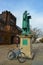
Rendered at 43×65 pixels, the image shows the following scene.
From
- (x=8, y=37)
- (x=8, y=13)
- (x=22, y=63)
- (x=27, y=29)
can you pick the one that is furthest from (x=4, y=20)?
(x=22, y=63)

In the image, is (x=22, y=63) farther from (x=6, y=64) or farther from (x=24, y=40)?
(x=24, y=40)

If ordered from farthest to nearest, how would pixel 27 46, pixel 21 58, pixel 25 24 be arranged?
pixel 25 24
pixel 27 46
pixel 21 58

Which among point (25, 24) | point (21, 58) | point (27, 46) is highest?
point (25, 24)

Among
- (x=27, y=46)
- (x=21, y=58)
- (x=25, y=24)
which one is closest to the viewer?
(x=21, y=58)

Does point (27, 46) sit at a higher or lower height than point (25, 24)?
lower

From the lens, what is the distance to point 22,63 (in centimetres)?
1017

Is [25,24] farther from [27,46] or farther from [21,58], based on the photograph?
[21,58]

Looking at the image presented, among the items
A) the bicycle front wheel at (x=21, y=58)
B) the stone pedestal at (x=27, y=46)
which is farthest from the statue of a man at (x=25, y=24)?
the bicycle front wheel at (x=21, y=58)

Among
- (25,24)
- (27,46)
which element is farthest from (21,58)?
(25,24)

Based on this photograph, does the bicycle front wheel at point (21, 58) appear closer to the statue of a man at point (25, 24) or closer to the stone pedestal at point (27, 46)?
the stone pedestal at point (27, 46)

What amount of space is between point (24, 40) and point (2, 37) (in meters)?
25.1

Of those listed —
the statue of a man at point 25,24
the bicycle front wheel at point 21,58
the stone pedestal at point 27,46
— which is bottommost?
the bicycle front wheel at point 21,58

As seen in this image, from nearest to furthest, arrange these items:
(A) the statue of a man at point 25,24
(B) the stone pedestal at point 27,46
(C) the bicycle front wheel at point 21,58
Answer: (C) the bicycle front wheel at point 21,58 < (B) the stone pedestal at point 27,46 < (A) the statue of a man at point 25,24

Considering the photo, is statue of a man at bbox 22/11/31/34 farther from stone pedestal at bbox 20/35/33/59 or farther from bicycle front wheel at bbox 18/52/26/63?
bicycle front wheel at bbox 18/52/26/63
